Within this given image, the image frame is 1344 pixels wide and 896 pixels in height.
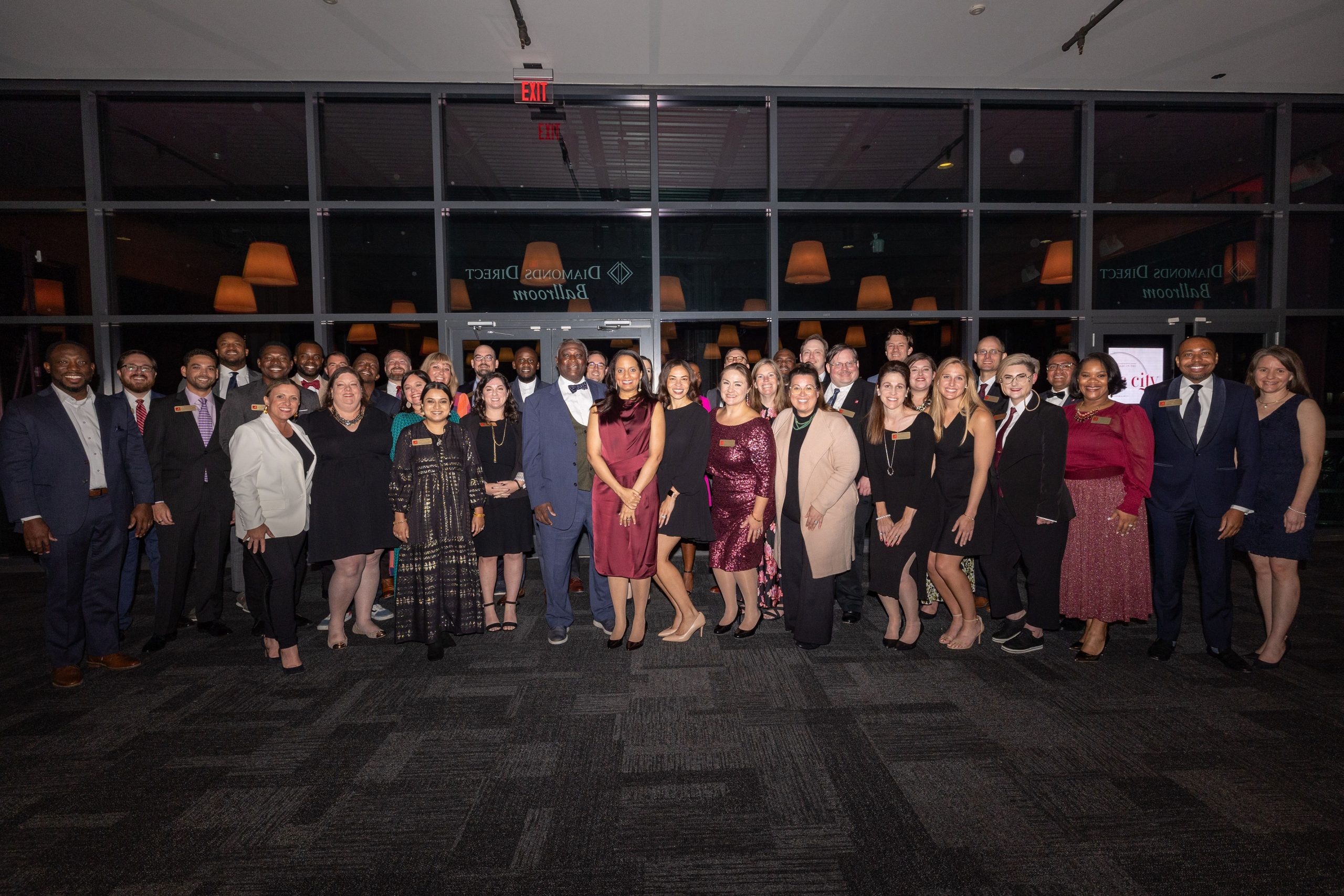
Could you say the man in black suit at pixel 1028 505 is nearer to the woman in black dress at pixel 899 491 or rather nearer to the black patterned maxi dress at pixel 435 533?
the woman in black dress at pixel 899 491

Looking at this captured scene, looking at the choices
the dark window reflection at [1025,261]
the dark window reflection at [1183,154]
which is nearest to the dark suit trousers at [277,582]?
the dark window reflection at [1025,261]

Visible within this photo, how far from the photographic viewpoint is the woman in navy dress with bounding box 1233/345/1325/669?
329cm

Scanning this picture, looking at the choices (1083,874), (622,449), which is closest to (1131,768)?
(1083,874)

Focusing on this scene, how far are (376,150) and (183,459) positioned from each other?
12.8 ft

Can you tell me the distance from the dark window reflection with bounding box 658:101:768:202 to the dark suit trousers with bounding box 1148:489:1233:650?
15.5 feet

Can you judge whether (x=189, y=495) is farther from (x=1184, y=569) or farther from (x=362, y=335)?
(x=1184, y=569)

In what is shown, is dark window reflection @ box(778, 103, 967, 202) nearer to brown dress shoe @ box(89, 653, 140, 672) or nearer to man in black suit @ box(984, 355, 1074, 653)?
man in black suit @ box(984, 355, 1074, 653)

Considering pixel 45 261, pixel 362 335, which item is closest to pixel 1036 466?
pixel 362 335

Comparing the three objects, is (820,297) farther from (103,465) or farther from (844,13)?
(103,465)

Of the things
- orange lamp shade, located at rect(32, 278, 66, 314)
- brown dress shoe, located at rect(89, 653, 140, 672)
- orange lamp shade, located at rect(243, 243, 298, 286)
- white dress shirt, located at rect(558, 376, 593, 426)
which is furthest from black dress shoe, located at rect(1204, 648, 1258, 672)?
orange lamp shade, located at rect(32, 278, 66, 314)

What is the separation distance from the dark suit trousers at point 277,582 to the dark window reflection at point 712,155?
4888mm

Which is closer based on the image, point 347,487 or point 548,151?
point 347,487

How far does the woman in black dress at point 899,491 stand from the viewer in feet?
11.6

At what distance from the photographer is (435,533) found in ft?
11.9
